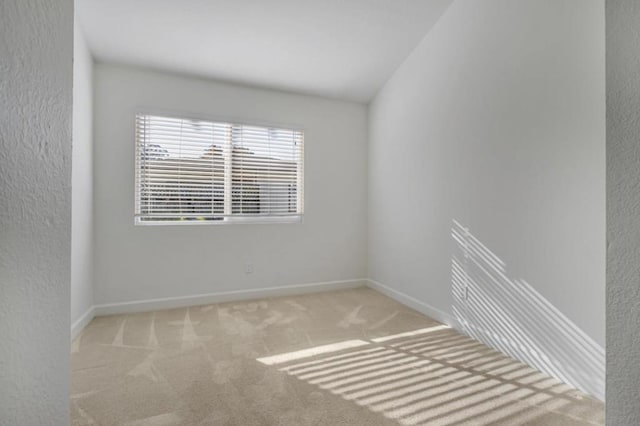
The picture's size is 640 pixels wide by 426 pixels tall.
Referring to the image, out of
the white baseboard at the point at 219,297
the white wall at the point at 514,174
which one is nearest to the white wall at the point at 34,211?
the white wall at the point at 514,174

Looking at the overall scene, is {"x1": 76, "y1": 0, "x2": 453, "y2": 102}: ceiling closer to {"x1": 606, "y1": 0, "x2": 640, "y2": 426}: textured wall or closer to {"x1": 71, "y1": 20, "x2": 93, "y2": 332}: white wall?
{"x1": 71, "y1": 20, "x2": 93, "y2": 332}: white wall

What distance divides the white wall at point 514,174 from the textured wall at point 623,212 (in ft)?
3.45

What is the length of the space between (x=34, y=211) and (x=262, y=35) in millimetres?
2488

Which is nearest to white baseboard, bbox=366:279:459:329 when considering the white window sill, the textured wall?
the white window sill

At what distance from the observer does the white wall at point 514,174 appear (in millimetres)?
1675

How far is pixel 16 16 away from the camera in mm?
618

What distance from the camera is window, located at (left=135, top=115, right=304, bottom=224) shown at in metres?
3.03

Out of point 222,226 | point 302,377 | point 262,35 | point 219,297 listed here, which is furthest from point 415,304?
point 262,35

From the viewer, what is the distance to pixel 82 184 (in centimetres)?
249

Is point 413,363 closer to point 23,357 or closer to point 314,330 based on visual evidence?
point 314,330

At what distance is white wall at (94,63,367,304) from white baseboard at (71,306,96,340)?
0.12 metres

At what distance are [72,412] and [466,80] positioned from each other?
3.19 metres

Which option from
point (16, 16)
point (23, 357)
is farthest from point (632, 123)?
point (23, 357)

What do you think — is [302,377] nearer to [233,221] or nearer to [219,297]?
[219,297]
